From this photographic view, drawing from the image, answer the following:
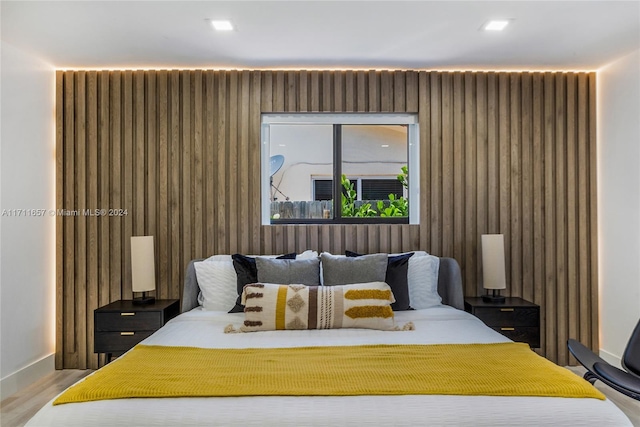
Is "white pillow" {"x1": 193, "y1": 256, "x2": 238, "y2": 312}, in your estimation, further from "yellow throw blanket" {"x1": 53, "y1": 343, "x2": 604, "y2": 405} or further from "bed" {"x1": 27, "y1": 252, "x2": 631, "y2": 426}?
"bed" {"x1": 27, "y1": 252, "x2": 631, "y2": 426}

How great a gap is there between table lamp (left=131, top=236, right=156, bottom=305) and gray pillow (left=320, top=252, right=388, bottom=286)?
1.42 meters

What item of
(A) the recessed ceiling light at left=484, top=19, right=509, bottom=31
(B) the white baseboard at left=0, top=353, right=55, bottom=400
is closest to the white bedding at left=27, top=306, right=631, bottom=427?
(B) the white baseboard at left=0, top=353, right=55, bottom=400

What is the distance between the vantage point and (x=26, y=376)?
3531mm

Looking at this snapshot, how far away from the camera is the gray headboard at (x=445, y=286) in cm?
363

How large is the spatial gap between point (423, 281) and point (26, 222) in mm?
3107

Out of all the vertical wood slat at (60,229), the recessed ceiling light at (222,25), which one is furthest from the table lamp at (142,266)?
the recessed ceiling light at (222,25)

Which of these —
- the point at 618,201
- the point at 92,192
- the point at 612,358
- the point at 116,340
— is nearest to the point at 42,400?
the point at 116,340

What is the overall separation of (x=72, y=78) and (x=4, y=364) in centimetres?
233

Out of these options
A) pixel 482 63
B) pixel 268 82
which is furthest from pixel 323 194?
pixel 482 63

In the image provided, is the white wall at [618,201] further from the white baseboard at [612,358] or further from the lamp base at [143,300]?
the lamp base at [143,300]

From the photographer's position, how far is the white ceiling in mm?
2777

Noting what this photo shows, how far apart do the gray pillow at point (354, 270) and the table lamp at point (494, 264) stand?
922mm

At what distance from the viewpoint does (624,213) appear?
3703 mm

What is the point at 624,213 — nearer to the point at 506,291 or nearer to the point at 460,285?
the point at 506,291
